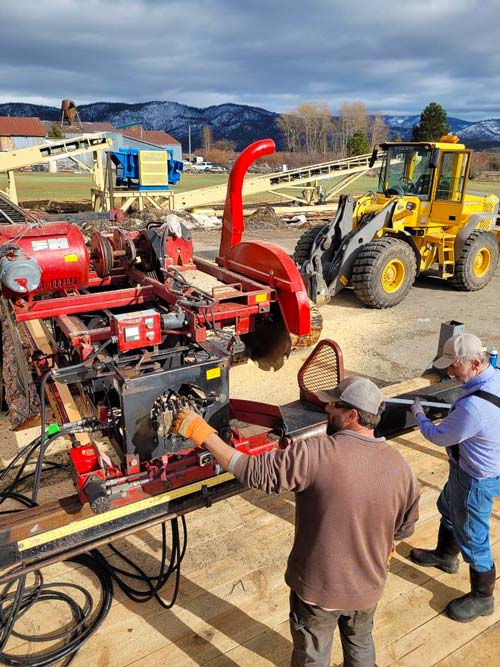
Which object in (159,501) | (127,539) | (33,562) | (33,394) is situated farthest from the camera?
(33,394)

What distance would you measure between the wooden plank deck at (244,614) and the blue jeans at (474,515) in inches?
13.3

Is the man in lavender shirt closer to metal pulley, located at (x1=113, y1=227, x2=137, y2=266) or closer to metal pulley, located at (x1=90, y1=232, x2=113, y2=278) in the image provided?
metal pulley, located at (x1=113, y1=227, x2=137, y2=266)

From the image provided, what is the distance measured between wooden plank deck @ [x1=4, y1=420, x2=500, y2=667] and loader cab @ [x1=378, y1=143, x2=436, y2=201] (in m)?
7.49

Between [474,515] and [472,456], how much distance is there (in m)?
0.34

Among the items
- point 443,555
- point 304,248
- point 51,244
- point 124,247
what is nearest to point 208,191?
point 304,248

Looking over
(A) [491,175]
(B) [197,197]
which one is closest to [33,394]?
(B) [197,197]

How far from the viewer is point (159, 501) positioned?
246cm

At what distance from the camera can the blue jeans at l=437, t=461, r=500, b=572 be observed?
8.84ft

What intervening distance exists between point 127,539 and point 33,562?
1186 mm

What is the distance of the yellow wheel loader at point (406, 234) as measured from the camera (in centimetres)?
868

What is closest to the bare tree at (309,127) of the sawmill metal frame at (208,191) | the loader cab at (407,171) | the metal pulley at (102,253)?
the sawmill metal frame at (208,191)

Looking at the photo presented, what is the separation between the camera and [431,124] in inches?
1421

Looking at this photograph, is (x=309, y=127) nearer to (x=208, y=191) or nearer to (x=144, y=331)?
(x=208, y=191)

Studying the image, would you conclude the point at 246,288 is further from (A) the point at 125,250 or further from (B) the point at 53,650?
(B) the point at 53,650
